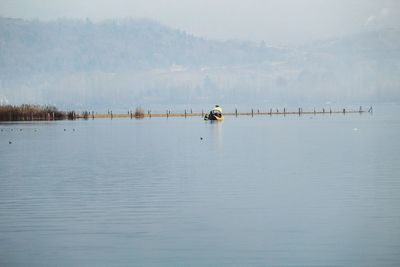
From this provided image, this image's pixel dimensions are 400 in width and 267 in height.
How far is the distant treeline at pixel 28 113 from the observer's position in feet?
394

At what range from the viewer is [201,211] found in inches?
964

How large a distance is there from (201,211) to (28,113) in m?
102

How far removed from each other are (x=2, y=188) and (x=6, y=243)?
12170mm

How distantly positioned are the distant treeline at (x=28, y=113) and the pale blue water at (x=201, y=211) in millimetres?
76042

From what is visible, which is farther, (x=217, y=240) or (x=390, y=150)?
(x=390, y=150)

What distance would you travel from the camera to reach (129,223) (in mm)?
22375

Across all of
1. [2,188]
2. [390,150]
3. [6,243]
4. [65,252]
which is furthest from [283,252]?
[390,150]

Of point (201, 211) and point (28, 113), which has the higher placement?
point (28, 113)

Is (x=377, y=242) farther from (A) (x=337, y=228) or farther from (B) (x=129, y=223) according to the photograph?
(B) (x=129, y=223)

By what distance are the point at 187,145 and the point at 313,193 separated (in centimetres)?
3241

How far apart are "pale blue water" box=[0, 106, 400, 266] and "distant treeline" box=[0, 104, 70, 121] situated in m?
76.0

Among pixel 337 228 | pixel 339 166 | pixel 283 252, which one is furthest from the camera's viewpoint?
pixel 339 166

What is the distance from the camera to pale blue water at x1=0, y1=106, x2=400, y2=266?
1833 cm

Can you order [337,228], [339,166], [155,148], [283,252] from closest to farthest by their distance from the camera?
[283,252]
[337,228]
[339,166]
[155,148]
